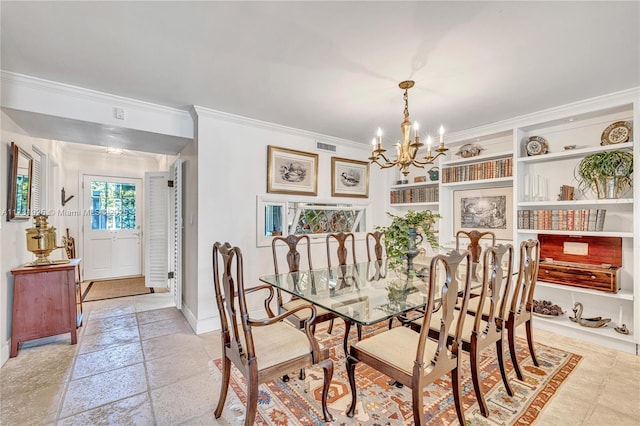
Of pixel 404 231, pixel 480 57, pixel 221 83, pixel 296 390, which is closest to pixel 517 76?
pixel 480 57

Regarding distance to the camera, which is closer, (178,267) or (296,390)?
(296,390)

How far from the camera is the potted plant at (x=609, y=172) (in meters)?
2.75

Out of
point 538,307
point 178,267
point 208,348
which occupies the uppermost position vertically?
point 178,267

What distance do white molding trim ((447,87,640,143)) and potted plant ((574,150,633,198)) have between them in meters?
0.48

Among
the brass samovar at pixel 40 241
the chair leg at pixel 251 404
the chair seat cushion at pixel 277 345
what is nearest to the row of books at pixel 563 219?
the chair seat cushion at pixel 277 345

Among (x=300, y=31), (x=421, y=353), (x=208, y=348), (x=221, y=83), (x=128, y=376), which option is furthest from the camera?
(x=208, y=348)

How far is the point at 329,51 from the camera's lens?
78.0 inches

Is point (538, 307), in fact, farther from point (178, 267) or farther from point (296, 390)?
point (178, 267)

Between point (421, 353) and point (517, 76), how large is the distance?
231cm

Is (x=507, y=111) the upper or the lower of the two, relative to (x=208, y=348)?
upper

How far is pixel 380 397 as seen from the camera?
195cm

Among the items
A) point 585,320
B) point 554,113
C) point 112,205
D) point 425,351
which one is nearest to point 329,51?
point 425,351

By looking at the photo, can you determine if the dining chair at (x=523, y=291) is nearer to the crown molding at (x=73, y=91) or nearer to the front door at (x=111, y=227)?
the crown molding at (x=73, y=91)

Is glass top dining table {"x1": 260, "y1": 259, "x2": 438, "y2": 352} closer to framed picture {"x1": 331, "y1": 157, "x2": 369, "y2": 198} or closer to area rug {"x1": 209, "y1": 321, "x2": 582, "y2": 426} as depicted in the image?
area rug {"x1": 209, "y1": 321, "x2": 582, "y2": 426}
